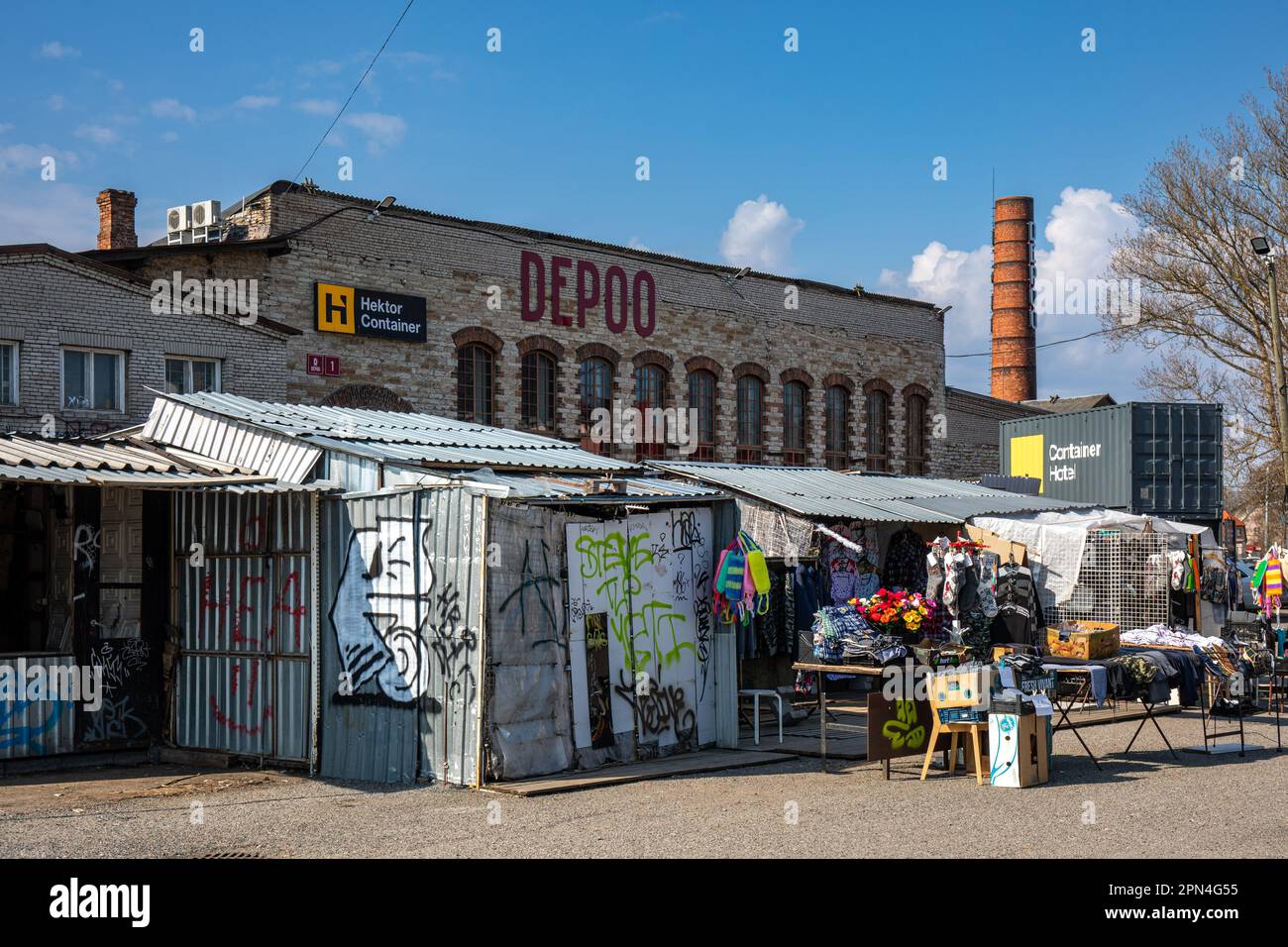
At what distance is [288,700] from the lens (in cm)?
1230

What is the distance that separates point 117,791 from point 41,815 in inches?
51.4

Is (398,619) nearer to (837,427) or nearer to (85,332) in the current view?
(85,332)

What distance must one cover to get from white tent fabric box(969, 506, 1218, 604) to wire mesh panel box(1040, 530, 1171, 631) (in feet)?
0.35

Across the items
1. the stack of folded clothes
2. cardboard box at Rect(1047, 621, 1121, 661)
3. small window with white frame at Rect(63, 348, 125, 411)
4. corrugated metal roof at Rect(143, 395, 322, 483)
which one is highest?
small window with white frame at Rect(63, 348, 125, 411)

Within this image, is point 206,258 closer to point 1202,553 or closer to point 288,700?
point 288,700

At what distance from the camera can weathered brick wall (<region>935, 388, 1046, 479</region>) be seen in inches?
1463

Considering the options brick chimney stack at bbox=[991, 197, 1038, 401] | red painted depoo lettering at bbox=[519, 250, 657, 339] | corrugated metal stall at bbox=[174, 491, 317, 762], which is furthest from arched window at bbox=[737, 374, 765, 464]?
brick chimney stack at bbox=[991, 197, 1038, 401]

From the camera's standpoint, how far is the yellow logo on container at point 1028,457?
26703 mm

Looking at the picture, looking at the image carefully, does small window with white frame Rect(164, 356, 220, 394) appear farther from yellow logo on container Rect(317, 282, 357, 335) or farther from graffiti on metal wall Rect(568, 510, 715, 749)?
graffiti on metal wall Rect(568, 510, 715, 749)

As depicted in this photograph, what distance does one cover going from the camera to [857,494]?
1995 centimetres

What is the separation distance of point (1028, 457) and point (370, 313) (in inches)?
562

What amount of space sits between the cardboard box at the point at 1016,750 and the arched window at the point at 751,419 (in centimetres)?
1991

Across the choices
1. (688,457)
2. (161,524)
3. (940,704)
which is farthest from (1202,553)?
(161,524)

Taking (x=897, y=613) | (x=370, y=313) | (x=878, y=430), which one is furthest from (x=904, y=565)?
(x=878, y=430)
